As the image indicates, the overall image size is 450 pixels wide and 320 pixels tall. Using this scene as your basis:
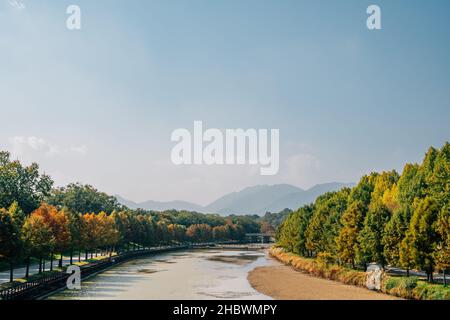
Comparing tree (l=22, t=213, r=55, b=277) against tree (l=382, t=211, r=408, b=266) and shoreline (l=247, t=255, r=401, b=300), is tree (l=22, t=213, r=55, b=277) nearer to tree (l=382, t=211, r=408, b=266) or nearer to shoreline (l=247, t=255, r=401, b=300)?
shoreline (l=247, t=255, r=401, b=300)

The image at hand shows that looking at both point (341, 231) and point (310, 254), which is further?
point (310, 254)

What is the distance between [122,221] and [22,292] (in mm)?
85164

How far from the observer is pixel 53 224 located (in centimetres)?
7612

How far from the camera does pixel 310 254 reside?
369 ft

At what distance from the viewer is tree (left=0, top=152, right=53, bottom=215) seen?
334ft

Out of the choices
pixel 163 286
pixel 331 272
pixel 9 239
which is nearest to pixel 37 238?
pixel 9 239

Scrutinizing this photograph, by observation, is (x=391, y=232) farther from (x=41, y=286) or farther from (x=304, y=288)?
(x=41, y=286)

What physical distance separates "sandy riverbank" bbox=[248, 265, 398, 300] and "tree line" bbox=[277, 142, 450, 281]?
5.89 meters

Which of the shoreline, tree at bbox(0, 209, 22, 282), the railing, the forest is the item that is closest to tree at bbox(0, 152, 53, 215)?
the forest

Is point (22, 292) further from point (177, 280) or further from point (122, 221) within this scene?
point (122, 221)

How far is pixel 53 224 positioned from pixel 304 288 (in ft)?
139

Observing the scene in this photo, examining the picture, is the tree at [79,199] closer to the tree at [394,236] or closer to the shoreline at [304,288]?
the shoreline at [304,288]
